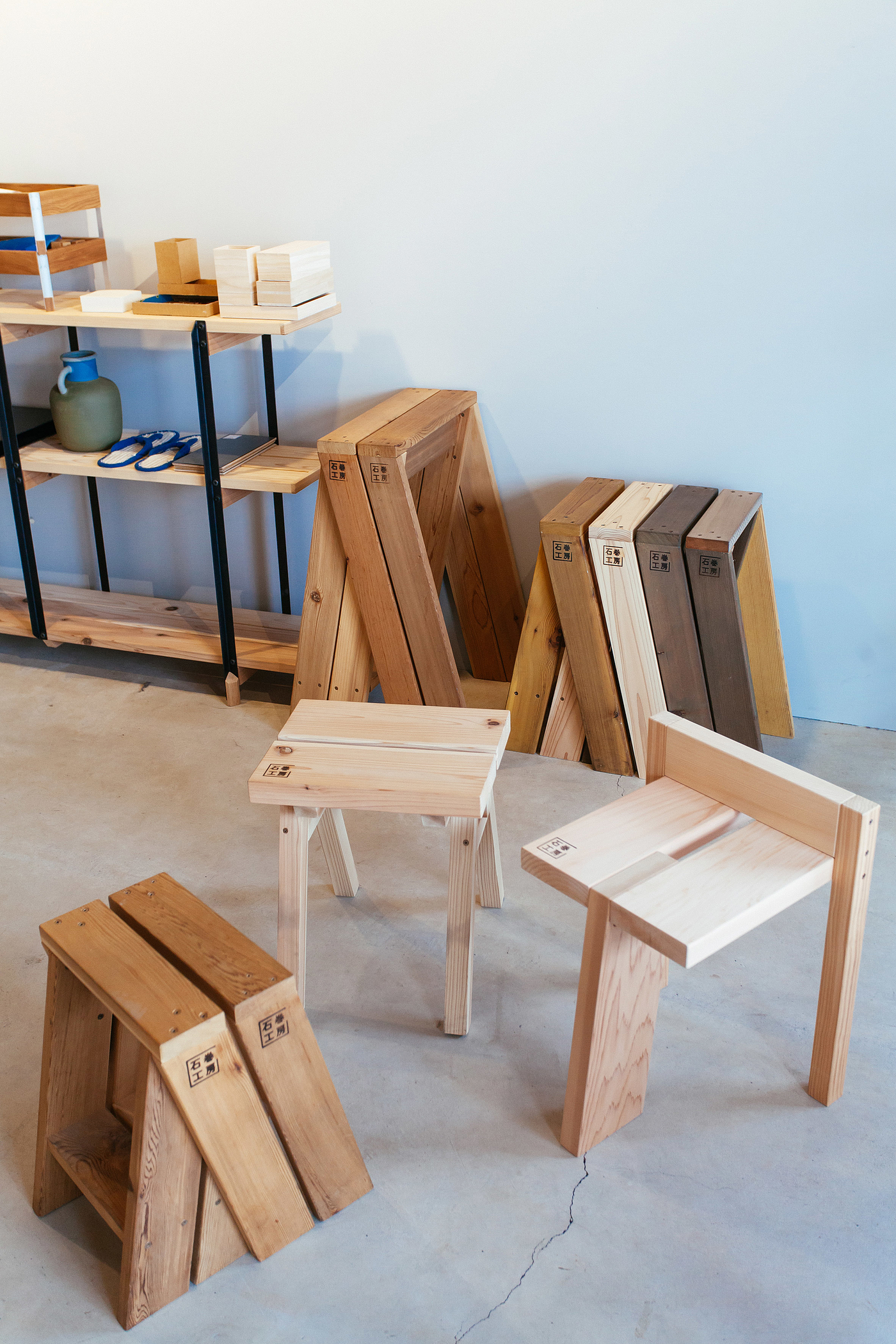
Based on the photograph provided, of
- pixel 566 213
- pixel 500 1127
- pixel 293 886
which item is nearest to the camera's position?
pixel 500 1127

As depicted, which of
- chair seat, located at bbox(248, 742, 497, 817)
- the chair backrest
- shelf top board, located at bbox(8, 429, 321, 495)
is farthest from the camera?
shelf top board, located at bbox(8, 429, 321, 495)

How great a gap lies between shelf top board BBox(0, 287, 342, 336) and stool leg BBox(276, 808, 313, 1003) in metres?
1.39

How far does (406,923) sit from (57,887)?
786 mm

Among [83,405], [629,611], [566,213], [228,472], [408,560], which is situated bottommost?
[629,611]

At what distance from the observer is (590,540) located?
260 cm

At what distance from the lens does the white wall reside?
2.59m

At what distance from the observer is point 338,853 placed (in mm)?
2256

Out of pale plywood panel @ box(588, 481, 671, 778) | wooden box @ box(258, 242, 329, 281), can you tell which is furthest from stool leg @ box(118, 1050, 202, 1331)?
wooden box @ box(258, 242, 329, 281)

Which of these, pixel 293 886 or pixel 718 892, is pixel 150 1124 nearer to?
pixel 293 886

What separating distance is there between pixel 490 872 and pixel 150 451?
1722 mm

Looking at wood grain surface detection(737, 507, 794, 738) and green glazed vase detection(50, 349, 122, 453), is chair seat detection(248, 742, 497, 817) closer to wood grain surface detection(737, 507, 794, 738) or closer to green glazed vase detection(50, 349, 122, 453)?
wood grain surface detection(737, 507, 794, 738)

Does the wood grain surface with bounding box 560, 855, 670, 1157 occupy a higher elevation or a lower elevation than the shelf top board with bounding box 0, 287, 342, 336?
lower

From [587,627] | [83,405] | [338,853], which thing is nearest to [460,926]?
[338,853]

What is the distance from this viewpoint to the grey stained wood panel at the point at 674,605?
2543 mm
